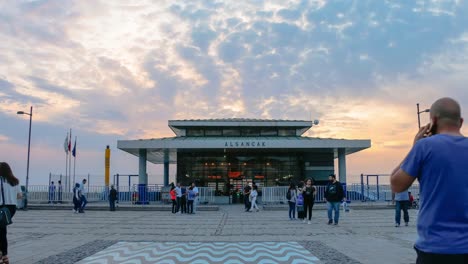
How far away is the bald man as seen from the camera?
115 inches

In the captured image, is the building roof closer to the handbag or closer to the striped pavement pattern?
the striped pavement pattern

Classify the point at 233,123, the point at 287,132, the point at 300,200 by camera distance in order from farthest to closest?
the point at 287,132 < the point at 233,123 < the point at 300,200

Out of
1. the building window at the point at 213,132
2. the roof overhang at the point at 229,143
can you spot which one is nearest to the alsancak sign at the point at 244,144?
the roof overhang at the point at 229,143

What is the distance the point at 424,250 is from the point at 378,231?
38.9ft

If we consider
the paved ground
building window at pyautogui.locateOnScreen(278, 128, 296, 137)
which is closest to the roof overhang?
building window at pyautogui.locateOnScreen(278, 128, 296, 137)

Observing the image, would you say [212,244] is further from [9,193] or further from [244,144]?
[244,144]

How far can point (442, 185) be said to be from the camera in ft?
9.78

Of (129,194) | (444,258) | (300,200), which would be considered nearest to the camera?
(444,258)

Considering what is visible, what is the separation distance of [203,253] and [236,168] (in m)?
28.9

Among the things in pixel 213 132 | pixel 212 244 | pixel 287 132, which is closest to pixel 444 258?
pixel 212 244

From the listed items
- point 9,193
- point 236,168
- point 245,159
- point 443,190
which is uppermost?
point 245,159

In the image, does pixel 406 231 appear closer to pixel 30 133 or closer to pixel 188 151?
pixel 188 151

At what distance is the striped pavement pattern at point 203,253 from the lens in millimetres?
8961

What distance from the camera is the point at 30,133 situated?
34219mm
